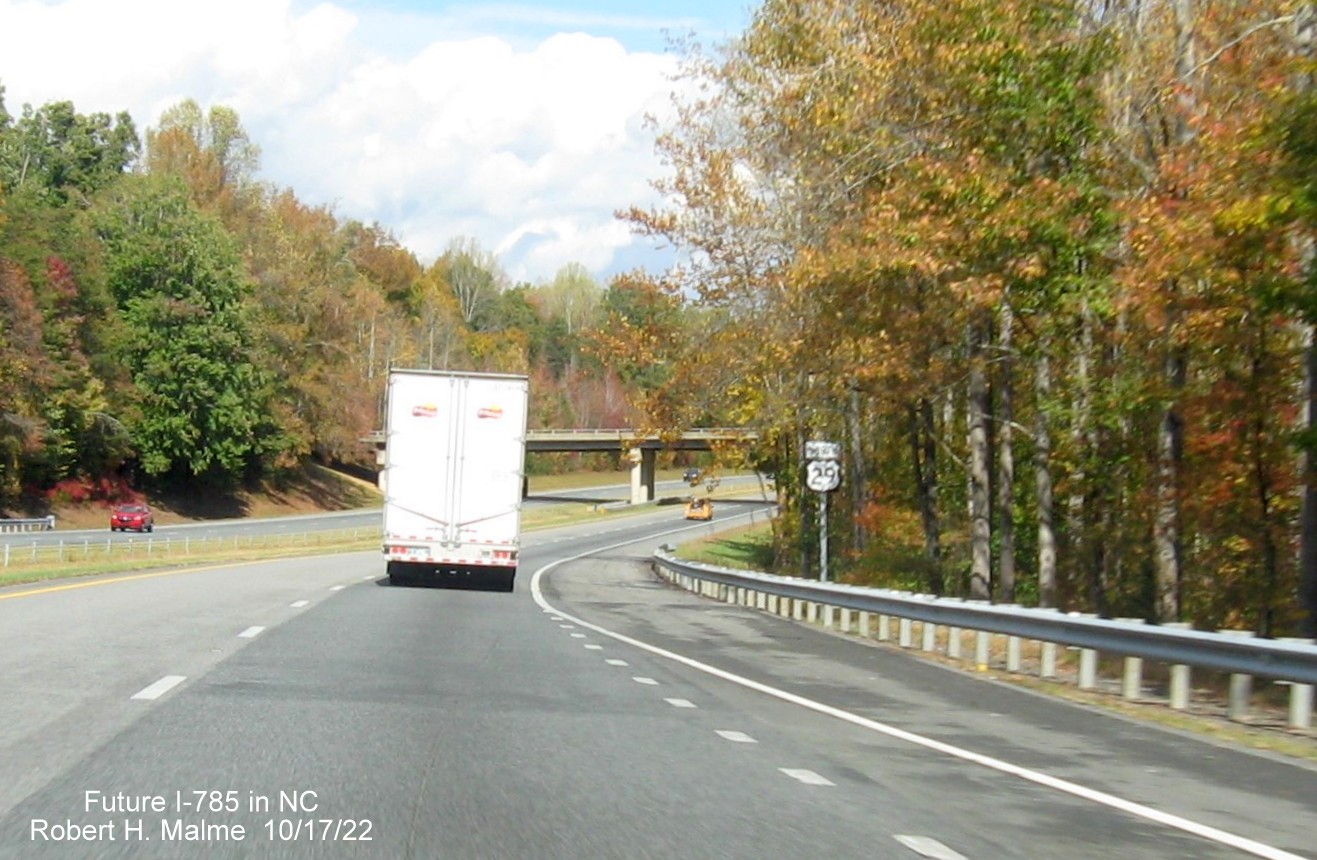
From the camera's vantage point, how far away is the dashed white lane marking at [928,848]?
709 centimetres

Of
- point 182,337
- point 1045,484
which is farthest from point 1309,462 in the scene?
point 182,337

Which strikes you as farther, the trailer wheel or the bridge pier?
the bridge pier

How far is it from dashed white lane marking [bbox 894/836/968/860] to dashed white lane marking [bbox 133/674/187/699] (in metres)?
6.26

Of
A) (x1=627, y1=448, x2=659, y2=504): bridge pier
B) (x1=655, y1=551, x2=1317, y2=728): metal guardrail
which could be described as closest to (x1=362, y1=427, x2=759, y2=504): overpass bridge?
(x1=627, y1=448, x2=659, y2=504): bridge pier

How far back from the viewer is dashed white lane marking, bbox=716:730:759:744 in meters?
10.7

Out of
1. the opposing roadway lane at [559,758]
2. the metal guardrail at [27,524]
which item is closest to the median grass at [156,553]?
the metal guardrail at [27,524]

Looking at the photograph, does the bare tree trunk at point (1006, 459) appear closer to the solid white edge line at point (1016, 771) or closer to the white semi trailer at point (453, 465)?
the white semi trailer at point (453, 465)

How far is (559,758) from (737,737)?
1.74 m

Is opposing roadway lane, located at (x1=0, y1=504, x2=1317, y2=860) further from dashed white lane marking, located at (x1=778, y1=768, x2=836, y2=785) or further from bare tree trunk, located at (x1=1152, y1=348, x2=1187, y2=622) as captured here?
bare tree trunk, located at (x1=1152, y1=348, x2=1187, y2=622)

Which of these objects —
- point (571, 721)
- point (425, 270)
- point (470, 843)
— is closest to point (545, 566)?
point (571, 721)

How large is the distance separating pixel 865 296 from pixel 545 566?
2782 centimetres

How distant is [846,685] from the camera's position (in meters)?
15.1

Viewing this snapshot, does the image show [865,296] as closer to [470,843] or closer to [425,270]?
[470,843]

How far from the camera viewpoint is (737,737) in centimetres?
1091
